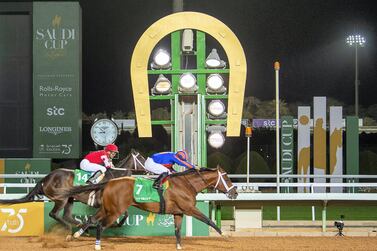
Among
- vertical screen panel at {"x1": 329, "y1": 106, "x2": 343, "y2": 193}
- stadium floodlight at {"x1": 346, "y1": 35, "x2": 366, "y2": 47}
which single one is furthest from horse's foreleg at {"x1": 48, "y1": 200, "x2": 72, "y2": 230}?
stadium floodlight at {"x1": 346, "y1": 35, "x2": 366, "y2": 47}

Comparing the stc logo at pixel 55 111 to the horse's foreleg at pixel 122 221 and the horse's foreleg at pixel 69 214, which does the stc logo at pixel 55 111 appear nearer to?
the horse's foreleg at pixel 69 214

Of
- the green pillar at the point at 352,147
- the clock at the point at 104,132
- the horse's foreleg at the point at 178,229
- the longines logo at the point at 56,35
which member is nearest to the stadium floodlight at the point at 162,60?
the horse's foreleg at the point at 178,229

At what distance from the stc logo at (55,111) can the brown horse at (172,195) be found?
7.83 metres

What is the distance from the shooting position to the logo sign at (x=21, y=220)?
1220cm

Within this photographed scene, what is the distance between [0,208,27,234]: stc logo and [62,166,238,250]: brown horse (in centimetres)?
174

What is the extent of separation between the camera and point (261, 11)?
43031mm

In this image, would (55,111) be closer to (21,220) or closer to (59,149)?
(59,149)

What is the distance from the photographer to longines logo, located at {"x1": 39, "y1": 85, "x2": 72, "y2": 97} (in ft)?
60.1

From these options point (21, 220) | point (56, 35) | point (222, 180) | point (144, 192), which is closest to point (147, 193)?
point (144, 192)

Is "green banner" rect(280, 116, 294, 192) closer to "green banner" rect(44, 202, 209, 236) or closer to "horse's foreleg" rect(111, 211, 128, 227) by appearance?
"green banner" rect(44, 202, 209, 236)

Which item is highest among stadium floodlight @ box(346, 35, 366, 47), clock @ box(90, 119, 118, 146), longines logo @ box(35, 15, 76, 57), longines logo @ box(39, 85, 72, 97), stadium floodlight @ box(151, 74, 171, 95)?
stadium floodlight @ box(346, 35, 366, 47)

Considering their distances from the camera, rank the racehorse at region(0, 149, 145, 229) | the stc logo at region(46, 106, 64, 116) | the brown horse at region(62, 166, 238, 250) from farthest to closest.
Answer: the stc logo at region(46, 106, 64, 116), the racehorse at region(0, 149, 145, 229), the brown horse at region(62, 166, 238, 250)

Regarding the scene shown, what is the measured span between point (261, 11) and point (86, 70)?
1170 centimetres

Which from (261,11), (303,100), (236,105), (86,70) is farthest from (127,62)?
(236,105)
